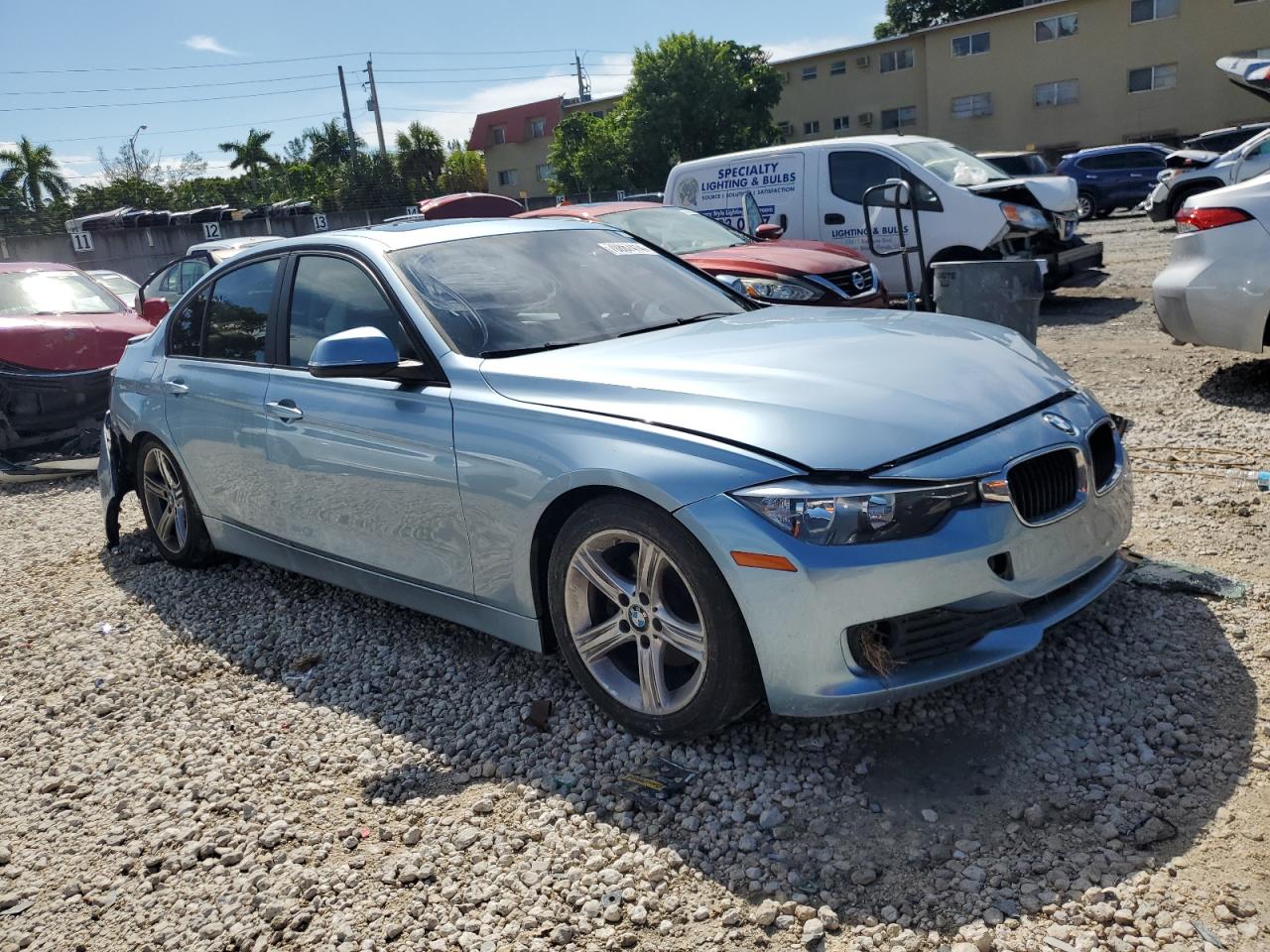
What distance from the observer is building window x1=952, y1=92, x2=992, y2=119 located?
1789 inches

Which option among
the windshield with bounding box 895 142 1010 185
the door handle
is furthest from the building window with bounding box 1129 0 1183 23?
the door handle

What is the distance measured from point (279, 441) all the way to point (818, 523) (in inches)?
99.4

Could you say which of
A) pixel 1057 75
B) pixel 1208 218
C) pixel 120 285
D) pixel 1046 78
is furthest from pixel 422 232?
pixel 1046 78

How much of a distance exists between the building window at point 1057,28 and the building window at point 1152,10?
2.11 meters

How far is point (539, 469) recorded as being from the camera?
3207 millimetres

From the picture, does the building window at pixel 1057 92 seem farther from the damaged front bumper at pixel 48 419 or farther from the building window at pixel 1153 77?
the damaged front bumper at pixel 48 419

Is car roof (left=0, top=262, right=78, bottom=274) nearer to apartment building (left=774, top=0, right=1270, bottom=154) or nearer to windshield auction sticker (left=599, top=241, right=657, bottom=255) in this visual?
windshield auction sticker (left=599, top=241, right=657, bottom=255)

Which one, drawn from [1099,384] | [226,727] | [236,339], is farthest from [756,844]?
[1099,384]

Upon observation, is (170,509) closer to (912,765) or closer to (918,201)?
(912,765)

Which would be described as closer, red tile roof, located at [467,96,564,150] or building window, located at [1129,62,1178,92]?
building window, located at [1129,62,1178,92]

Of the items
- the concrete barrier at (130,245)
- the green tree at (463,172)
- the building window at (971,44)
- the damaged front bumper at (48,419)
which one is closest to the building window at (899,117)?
the building window at (971,44)

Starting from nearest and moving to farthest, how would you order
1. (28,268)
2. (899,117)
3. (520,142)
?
1. (28,268)
2. (899,117)
3. (520,142)

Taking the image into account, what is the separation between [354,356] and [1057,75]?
47.0m

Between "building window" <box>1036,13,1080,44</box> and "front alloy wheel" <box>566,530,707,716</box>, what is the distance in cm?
4716
